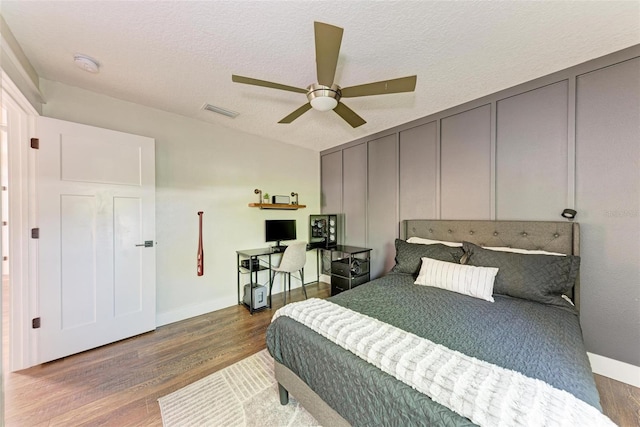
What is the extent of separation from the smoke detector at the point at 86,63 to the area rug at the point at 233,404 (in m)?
2.68

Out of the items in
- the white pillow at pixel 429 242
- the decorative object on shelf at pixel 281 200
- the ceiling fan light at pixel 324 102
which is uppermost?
the ceiling fan light at pixel 324 102

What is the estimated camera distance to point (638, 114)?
180 centimetres

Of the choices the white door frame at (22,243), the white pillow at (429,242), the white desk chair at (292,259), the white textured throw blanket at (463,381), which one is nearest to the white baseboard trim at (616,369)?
the white pillow at (429,242)

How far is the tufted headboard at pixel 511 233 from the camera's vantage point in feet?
6.70

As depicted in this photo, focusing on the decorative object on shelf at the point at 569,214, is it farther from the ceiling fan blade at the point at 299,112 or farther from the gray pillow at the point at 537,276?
the ceiling fan blade at the point at 299,112

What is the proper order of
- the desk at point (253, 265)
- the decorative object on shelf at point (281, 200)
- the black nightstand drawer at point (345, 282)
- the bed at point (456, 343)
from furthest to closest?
the decorative object on shelf at point (281, 200)
the black nightstand drawer at point (345, 282)
the desk at point (253, 265)
the bed at point (456, 343)

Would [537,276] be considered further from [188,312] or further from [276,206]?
[188,312]

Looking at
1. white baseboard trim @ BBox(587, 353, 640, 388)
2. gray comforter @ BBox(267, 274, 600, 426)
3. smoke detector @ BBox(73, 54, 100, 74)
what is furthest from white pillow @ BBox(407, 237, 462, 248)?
smoke detector @ BBox(73, 54, 100, 74)

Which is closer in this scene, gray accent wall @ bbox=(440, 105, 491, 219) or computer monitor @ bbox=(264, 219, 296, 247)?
gray accent wall @ bbox=(440, 105, 491, 219)

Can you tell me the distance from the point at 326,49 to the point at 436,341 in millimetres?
1825

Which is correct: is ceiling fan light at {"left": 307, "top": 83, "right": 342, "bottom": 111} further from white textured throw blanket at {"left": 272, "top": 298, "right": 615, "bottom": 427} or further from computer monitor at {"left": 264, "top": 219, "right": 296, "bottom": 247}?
computer monitor at {"left": 264, "top": 219, "right": 296, "bottom": 247}

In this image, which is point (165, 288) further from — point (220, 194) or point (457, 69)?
point (457, 69)

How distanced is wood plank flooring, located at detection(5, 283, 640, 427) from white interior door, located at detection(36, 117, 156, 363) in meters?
0.20

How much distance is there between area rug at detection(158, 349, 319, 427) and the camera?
1548mm
